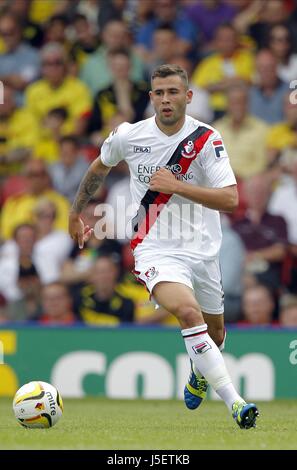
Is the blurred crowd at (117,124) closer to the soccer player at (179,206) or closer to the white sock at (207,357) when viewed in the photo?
the soccer player at (179,206)

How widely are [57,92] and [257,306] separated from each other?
18.3 ft

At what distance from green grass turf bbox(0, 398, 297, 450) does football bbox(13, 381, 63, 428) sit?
0.10 meters

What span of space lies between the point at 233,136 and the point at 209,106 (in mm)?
1197

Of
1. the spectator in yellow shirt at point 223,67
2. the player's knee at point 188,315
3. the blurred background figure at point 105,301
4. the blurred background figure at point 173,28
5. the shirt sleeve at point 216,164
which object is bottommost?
the blurred background figure at point 105,301

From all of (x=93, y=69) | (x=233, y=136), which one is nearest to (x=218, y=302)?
(x=233, y=136)

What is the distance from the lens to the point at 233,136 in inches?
612

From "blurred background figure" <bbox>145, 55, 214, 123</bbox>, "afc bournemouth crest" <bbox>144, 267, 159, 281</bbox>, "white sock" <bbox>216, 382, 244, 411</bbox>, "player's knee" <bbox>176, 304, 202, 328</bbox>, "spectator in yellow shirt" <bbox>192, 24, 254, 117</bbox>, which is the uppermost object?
"spectator in yellow shirt" <bbox>192, 24, 254, 117</bbox>

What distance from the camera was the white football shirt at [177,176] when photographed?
893 centimetres

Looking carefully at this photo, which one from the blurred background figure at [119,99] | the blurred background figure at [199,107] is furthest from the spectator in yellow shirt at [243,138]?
the blurred background figure at [119,99]

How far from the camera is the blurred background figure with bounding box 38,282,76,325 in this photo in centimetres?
1445

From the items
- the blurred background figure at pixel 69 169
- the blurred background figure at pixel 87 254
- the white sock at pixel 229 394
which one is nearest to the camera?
the white sock at pixel 229 394

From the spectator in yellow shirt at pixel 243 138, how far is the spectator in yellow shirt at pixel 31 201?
2.50m

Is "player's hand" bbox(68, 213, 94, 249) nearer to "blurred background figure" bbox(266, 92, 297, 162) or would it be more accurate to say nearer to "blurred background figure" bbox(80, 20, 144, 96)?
"blurred background figure" bbox(266, 92, 297, 162)

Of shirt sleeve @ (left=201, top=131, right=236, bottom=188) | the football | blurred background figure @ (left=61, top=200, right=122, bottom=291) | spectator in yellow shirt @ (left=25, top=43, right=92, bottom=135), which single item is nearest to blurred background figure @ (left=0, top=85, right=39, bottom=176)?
spectator in yellow shirt @ (left=25, top=43, right=92, bottom=135)
